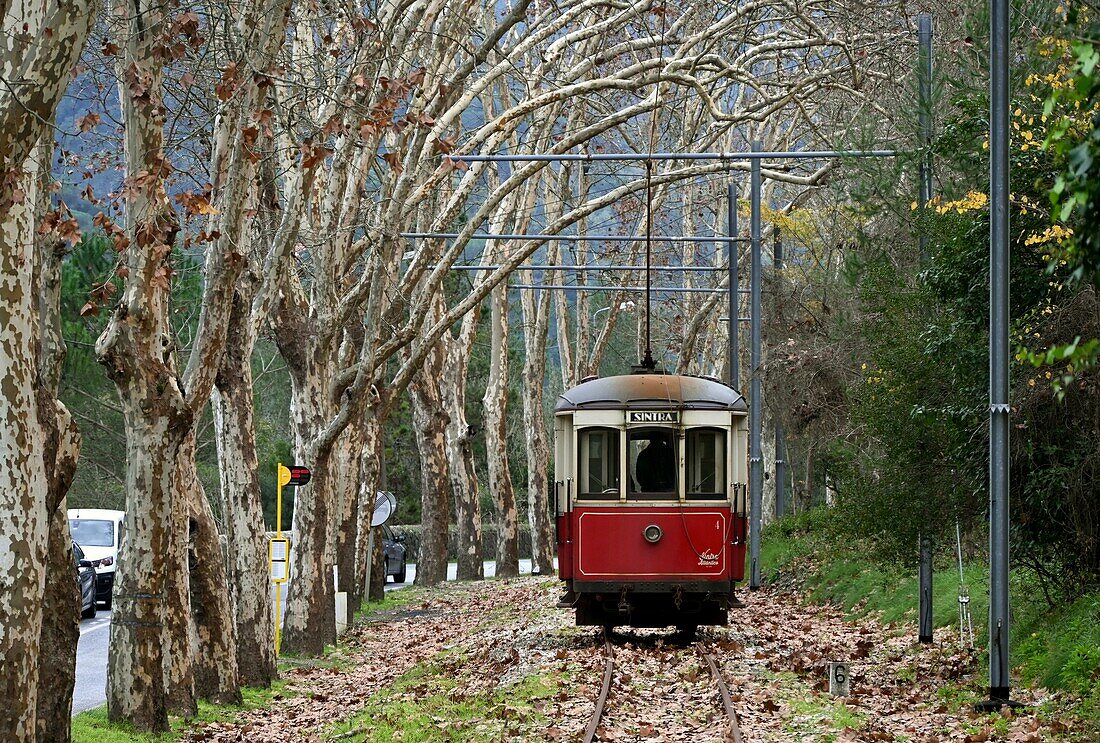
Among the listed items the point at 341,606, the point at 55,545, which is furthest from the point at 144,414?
the point at 341,606

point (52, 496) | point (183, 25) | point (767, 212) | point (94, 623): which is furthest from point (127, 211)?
point (767, 212)

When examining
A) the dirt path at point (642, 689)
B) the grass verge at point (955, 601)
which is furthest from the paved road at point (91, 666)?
the grass verge at point (955, 601)

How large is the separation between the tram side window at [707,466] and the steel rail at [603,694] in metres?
2.13

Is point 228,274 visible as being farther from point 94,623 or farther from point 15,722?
point 94,623

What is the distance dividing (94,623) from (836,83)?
1685 centimetres

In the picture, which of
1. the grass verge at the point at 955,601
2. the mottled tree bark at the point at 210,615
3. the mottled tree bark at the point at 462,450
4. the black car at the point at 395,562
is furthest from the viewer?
the black car at the point at 395,562

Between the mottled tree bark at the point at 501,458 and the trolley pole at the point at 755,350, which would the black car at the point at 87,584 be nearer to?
the trolley pole at the point at 755,350

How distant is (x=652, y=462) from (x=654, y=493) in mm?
375

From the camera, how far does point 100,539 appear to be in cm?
3441

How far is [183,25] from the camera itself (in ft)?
37.3

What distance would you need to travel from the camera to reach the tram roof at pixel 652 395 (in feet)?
61.7

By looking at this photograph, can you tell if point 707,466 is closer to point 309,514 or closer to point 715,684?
point 715,684

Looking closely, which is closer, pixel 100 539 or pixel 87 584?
pixel 87 584

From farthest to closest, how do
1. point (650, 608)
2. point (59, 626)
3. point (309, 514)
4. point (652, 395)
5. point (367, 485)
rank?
point (367, 485) < point (309, 514) < point (650, 608) < point (652, 395) < point (59, 626)
